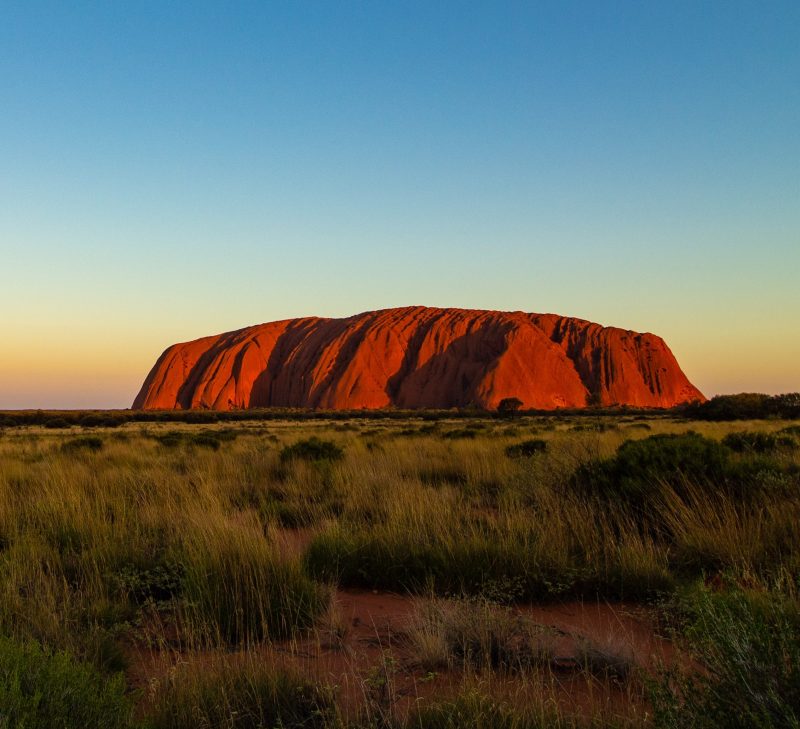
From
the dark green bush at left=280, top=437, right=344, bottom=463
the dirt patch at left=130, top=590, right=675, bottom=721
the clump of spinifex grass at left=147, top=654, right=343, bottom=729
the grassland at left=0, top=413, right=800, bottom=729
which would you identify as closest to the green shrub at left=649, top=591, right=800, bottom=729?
the grassland at left=0, top=413, right=800, bottom=729

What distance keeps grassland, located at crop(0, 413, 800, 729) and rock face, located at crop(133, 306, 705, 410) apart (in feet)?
231

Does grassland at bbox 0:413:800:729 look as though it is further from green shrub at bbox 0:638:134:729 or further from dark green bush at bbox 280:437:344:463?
dark green bush at bbox 280:437:344:463

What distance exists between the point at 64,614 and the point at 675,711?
3.31 meters

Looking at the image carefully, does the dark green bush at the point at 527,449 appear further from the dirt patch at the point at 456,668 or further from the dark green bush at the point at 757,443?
the dirt patch at the point at 456,668

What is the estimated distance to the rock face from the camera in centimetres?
8412

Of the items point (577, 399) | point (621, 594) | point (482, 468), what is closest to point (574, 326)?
point (577, 399)

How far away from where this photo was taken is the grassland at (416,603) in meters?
2.32

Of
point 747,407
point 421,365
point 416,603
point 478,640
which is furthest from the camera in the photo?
point 421,365

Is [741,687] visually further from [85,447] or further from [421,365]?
[421,365]

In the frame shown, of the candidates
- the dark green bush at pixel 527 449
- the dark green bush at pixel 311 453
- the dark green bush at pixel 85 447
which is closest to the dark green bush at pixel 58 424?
the dark green bush at pixel 85 447

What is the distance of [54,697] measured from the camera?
210 cm

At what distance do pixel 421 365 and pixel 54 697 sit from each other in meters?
86.5

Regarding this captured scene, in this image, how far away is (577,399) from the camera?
85750 millimetres

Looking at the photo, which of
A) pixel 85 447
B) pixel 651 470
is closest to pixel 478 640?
pixel 651 470
